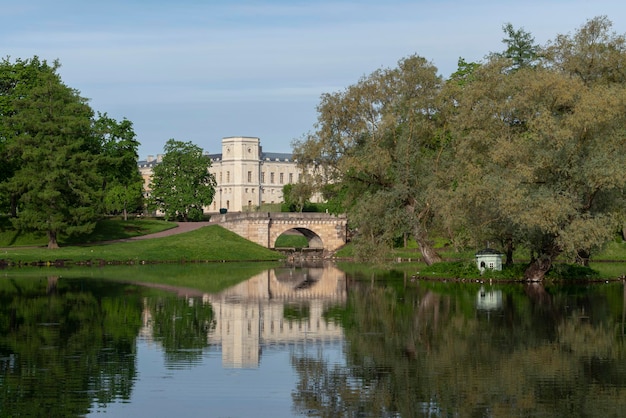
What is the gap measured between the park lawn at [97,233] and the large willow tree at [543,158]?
145ft

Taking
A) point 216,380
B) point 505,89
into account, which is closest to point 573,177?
point 505,89

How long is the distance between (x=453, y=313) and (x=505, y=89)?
640 inches

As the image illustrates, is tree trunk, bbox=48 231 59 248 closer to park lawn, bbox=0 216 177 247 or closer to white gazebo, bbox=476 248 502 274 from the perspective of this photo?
park lawn, bbox=0 216 177 247

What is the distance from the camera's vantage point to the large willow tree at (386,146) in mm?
51250

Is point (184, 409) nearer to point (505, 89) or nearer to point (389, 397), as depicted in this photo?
point (389, 397)

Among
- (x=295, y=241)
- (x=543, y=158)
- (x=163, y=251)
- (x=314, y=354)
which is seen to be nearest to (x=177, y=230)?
(x=163, y=251)

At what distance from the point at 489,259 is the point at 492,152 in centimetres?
810

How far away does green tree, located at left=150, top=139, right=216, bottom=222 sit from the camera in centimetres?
11215

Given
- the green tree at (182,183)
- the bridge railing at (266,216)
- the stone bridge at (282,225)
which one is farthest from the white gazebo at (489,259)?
the green tree at (182,183)

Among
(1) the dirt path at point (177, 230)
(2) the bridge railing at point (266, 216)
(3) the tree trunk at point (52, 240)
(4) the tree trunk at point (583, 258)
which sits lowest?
(4) the tree trunk at point (583, 258)

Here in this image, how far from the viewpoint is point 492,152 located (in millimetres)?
45094

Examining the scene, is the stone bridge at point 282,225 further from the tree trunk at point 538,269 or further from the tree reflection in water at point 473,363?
the tree reflection in water at point 473,363

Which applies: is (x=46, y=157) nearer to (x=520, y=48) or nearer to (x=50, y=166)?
(x=50, y=166)

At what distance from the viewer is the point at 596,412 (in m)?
17.0
